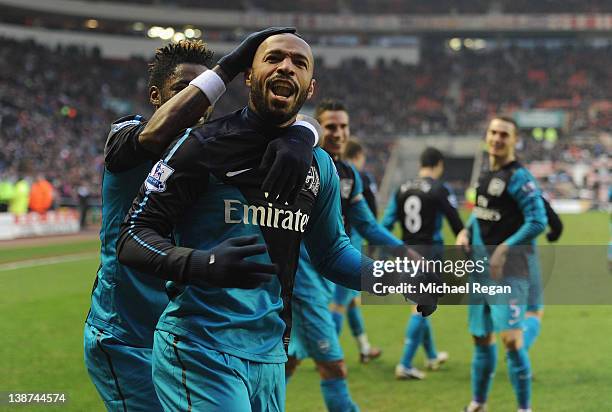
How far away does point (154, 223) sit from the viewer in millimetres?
2795

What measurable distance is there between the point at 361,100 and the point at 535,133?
1150cm

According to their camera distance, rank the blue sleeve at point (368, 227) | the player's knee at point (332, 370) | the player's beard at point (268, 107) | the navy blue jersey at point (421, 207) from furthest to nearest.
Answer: the navy blue jersey at point (421, 207), the player's knee at point (332, 370), the blue sleeve at point (368, 227), the player's beard at point (268, 107)

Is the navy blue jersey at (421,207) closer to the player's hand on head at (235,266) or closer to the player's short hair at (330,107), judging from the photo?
the player's short hair at (330,107)

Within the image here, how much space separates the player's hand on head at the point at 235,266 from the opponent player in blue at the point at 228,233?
0.08m

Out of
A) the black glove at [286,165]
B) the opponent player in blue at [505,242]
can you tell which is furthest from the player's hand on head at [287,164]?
the opponent player in blue at [505,242]

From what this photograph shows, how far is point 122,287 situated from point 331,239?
1.08m

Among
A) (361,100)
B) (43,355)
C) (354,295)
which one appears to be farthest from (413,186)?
(361,100)

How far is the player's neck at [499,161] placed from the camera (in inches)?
267

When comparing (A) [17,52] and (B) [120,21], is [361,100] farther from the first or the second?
(A) [17,52]

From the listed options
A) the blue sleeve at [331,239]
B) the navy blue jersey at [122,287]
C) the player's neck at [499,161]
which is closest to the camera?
the blue sleeve at [331,239]

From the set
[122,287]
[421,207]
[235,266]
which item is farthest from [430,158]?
[235,266]

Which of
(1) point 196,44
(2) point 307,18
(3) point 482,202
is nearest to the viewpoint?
(1) point 196,44

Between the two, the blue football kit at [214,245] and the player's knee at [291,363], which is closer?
the blue football kit at [214,245]

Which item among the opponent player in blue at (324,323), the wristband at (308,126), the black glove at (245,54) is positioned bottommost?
the opponent player in blue at (324,323)
